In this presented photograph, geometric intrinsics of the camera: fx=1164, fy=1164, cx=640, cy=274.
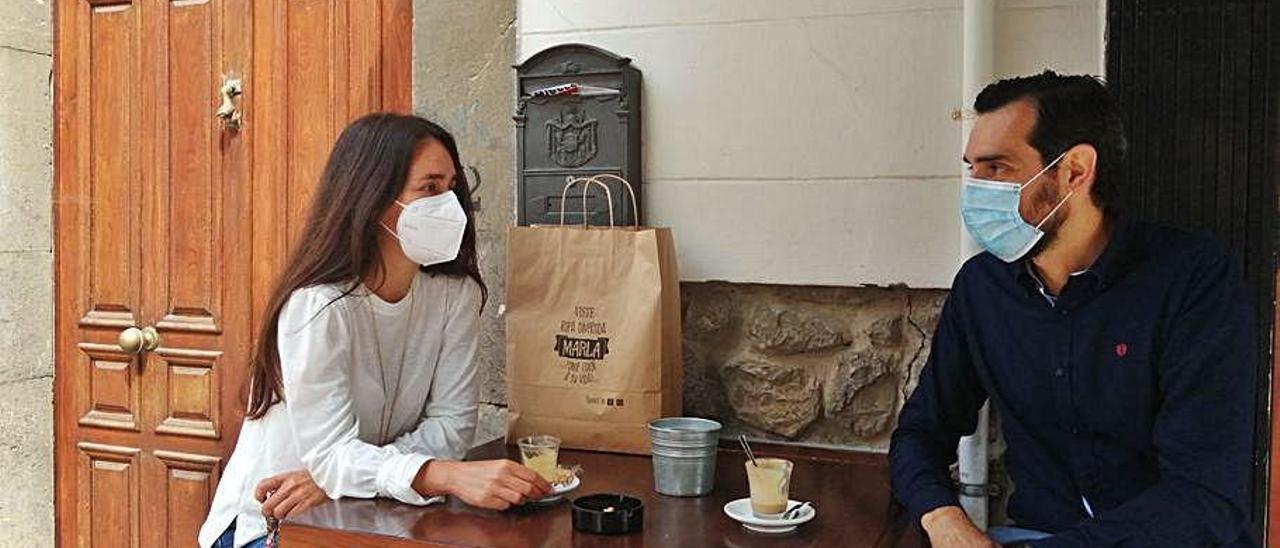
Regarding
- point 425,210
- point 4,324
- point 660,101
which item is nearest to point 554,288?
point 425,210

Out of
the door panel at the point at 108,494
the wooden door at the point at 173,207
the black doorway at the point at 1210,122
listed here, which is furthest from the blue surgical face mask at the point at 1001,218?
the door panel at the point at 108,494

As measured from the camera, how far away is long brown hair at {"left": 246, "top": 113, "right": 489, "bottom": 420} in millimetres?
1965

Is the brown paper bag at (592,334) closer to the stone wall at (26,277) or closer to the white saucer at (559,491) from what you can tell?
the white saucer at (559,491)

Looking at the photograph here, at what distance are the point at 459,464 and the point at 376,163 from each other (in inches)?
22.6

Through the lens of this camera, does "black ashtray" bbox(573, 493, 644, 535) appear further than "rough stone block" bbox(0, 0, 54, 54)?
No

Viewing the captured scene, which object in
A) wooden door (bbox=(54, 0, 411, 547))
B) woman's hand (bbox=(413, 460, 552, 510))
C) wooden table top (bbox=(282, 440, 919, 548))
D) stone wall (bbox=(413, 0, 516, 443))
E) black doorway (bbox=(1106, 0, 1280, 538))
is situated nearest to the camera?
wooden table top (bbox=(282, 440, 919, 548))

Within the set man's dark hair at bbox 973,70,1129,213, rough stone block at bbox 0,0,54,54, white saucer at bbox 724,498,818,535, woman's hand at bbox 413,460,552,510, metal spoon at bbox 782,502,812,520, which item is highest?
rough stone block at bbox 0,0,54,54

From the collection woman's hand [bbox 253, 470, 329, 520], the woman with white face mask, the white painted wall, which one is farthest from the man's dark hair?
woman's hand [bbox 253, 470, 329, 520]

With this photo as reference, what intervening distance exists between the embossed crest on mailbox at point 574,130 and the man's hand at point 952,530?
0.84 m

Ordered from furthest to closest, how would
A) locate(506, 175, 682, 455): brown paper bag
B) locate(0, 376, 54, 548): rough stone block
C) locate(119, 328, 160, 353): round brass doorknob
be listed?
locate(0, 376, 54, 548): rough stone block → locate(119, 328, 160, 353): round brass doorknob → locate(506, 175, 682, 455): brown paper bag

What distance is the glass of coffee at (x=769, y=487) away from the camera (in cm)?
164

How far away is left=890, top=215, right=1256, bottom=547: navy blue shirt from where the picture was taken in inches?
63.1

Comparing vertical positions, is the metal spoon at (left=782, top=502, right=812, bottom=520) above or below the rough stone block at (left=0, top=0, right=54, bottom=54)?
below

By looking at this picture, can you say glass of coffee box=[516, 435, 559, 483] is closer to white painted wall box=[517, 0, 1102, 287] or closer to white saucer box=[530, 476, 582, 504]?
white saucer box=[530, 476, 582, 504]
